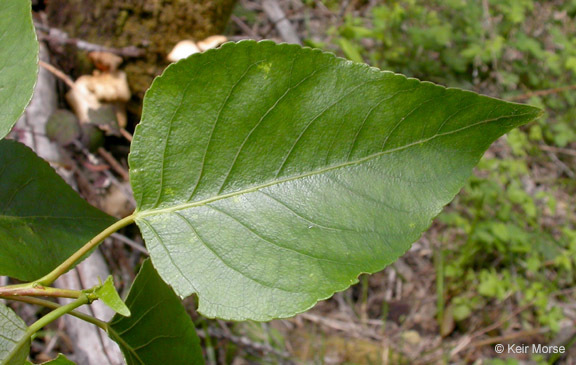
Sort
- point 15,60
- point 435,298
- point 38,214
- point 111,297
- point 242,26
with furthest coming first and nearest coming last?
point 242,26
point 435,298
point 38,214
point 15,60
point 111,297

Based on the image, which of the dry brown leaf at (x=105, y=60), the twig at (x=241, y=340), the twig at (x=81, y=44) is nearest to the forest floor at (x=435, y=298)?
the twig at (x=241, y=340)

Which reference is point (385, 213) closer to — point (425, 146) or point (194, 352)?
point (425, 146)

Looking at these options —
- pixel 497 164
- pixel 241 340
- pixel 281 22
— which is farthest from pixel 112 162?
pixel 497 164

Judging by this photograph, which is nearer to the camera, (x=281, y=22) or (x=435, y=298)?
(x=435, y=298)

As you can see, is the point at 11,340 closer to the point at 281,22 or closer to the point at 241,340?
the point at 241,340

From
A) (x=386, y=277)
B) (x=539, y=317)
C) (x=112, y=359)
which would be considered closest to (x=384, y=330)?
(x=386, y=277)

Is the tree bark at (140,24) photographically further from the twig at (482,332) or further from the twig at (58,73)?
the twig at (482,332)
